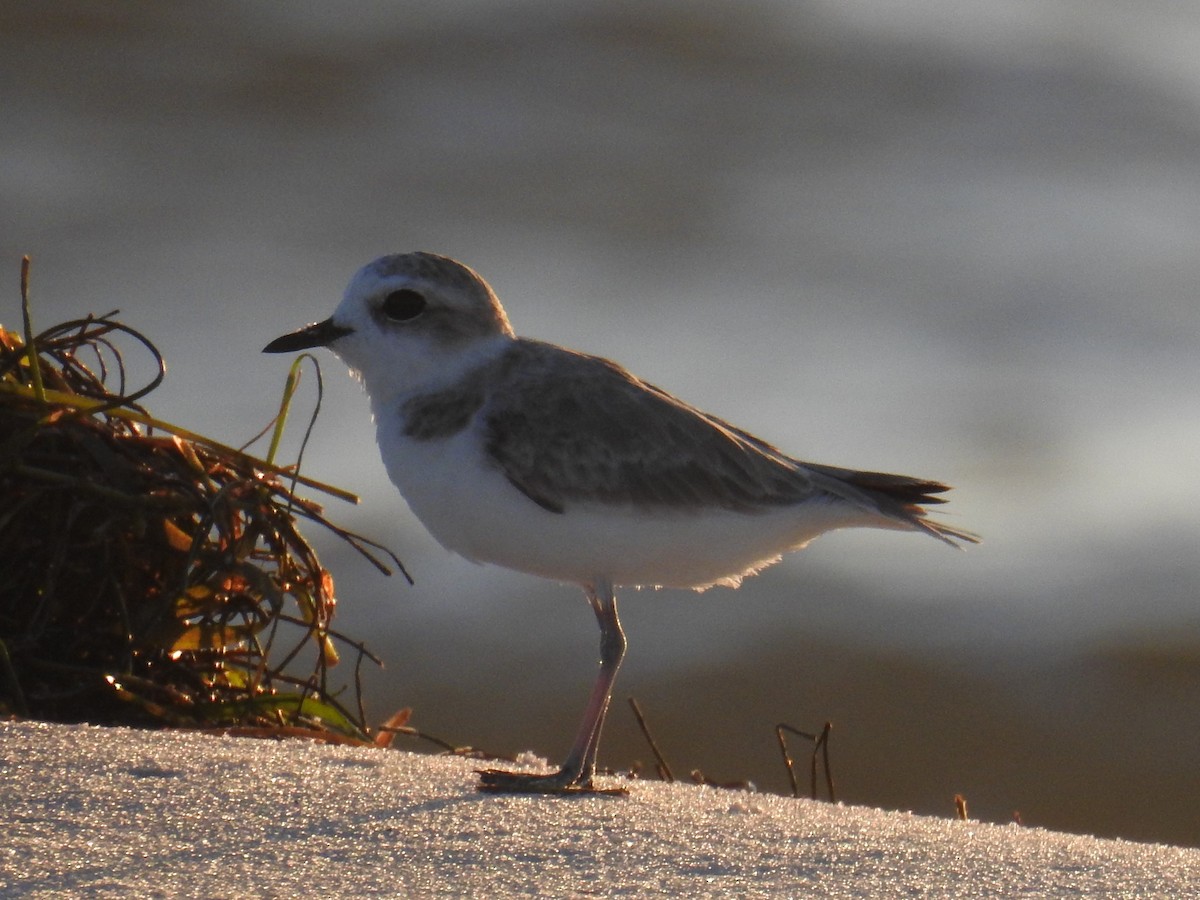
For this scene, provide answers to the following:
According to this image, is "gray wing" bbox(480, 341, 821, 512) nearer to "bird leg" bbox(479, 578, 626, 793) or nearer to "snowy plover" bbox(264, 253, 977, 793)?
"snowy plover" bbox(264, 253, 977, 793)

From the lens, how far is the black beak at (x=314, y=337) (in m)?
4.07

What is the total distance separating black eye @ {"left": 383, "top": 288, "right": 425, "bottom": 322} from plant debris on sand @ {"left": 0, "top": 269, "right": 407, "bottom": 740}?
450mm

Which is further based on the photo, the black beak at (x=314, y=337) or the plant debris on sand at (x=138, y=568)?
the black beak at (x=314, y=337)

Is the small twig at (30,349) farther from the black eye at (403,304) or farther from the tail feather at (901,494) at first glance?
the tail feather at (901,494)

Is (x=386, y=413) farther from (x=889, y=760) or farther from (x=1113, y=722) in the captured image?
(x=1113, y=722)

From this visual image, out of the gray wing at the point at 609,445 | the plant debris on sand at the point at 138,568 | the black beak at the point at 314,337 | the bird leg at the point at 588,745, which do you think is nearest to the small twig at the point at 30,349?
the plant debris on sand at the point at 138,568

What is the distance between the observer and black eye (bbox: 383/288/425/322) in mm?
4039

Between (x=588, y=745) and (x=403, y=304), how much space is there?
1112 millimetres

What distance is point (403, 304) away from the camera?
13.3 ft

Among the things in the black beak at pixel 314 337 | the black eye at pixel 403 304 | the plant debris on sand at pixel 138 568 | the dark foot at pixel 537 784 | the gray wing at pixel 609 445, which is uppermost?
the black eye at pixel 403 304

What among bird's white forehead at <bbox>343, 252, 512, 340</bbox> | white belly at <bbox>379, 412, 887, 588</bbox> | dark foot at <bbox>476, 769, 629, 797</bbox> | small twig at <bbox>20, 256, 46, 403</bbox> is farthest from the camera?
bird's white forehead at <bbox>343, 252, 512, 340</bbox>

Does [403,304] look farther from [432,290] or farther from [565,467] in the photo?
[565,467]

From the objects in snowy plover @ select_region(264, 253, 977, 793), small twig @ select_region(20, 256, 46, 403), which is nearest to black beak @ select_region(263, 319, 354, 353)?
snowy plover @ select_region(264, 253, 977, 793)

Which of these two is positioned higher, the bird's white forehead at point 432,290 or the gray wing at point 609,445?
the bird's white forehead at point 432,290
